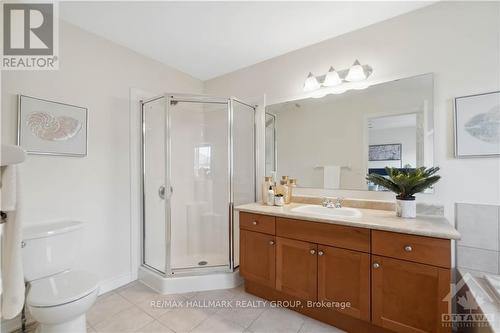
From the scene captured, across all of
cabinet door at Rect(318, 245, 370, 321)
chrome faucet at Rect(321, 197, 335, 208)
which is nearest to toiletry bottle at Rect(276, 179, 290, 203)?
chrome faucet at Rect(321, 197, 335, 208)

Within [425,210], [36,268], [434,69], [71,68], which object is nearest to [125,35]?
[71,68]

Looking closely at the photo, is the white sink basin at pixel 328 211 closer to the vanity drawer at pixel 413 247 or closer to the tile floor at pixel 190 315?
the vanity drawer at pixel 413 247

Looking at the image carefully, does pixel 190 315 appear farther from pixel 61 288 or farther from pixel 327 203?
pixel 327 203

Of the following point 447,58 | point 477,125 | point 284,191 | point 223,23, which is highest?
point 223,23

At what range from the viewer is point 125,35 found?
2.11 m

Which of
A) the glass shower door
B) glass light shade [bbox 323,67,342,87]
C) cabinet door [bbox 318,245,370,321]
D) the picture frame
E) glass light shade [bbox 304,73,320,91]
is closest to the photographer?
cabinet door [bbox 318,245,370,321]

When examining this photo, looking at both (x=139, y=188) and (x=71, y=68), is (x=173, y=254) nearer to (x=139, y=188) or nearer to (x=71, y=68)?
(x=139, y=188)

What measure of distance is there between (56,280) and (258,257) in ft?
4.85

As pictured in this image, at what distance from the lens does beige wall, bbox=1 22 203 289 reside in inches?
67.6

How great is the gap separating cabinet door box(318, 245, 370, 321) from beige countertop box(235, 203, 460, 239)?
0.21 metres

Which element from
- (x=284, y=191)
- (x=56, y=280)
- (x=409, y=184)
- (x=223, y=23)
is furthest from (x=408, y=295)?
(x=223, y=23)

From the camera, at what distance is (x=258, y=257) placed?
1980mm

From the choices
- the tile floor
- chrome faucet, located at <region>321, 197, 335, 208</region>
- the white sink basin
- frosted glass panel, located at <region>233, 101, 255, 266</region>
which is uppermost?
frosted glass panel, located at <region>233, 101, 255, 266</region>

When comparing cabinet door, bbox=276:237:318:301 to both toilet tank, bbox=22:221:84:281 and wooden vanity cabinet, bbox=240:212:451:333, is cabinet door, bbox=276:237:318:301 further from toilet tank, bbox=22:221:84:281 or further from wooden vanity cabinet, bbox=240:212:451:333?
toilet tank, bbox=22:221:84:281
